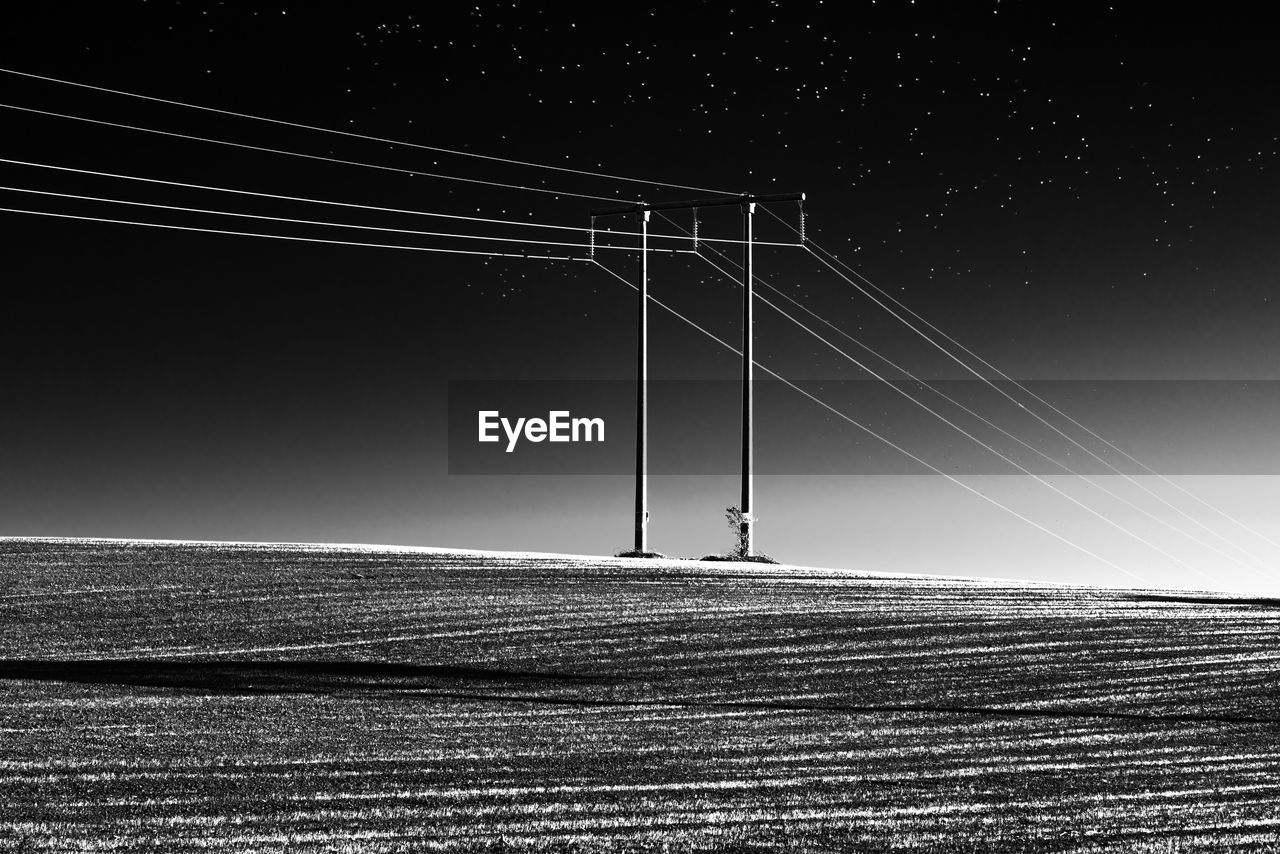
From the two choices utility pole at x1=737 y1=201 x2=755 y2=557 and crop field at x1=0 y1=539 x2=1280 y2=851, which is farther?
utility pole at x1=737 y1=201 x2=755 y2=557

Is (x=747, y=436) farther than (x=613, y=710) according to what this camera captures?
Yes

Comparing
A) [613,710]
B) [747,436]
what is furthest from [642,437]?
[613,710]

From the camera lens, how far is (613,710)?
1535 centimetres

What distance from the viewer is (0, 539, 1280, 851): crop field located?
29.9ft

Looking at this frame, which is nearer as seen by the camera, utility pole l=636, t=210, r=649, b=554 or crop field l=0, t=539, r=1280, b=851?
crop field l=0, t=539, r=1280, b=851

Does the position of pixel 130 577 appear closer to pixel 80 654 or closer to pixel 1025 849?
pixel 80 654

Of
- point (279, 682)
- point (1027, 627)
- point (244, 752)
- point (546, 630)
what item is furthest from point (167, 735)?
point (1027, 627)

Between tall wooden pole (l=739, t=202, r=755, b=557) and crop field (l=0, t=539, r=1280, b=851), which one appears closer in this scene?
crop field (l=0, t=539, r=1280, b=851)

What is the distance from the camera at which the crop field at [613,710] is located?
9.12 meters

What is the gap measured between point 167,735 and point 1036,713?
8.37 metres

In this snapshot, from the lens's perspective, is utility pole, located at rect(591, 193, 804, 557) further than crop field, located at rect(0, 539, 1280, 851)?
Yes

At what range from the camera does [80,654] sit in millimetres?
19203

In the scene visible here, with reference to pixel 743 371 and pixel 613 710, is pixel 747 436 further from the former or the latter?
pixel 613 710

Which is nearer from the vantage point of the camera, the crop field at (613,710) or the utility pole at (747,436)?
the crop field at (613,710)
